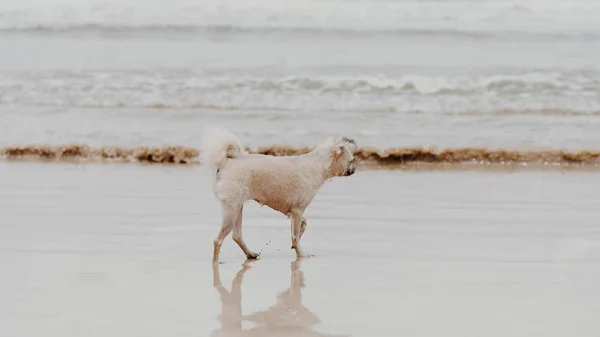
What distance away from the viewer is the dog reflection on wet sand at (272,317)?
467 centimetres

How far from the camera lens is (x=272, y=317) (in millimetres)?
4973

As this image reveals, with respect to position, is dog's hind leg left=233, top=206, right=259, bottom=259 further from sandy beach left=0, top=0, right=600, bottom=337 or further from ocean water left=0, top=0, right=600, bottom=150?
ocean water left=0, top=0, right=600, bottom=150

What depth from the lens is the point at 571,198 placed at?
368 inches

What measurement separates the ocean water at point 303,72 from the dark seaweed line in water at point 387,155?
725mm

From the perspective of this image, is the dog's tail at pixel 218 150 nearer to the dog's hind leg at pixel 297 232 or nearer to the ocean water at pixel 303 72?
the dog's hind leg at pixel 297 232

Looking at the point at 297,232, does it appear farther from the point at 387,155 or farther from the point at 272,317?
the point at 387,155

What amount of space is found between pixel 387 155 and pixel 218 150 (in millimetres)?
5743

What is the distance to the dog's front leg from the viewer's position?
22.1ft

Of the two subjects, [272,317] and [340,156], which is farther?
[340,156]

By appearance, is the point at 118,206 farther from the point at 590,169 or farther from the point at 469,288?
the point at 590,169

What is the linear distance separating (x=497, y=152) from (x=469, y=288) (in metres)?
6.81

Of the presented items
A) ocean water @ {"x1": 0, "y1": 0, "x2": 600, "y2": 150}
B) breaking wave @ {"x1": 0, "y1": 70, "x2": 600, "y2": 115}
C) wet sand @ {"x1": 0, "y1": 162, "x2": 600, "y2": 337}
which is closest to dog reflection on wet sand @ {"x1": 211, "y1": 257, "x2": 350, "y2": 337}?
wet sand @ {"x1": 0, "y1": 162, "x2": 600, "y2": 337}

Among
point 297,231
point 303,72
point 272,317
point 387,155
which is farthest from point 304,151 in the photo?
point 272,317

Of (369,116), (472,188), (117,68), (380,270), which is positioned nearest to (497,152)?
(472,188)
